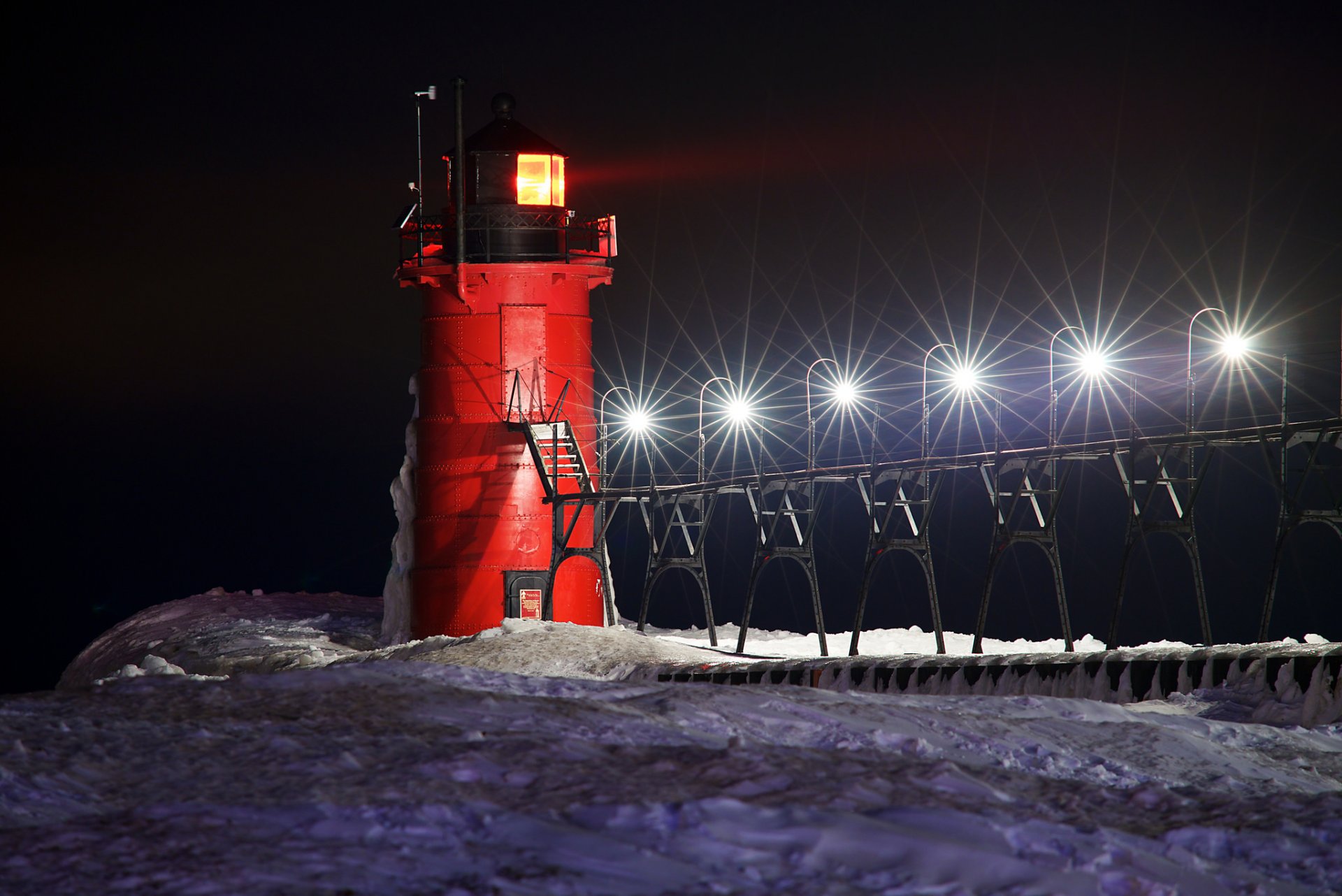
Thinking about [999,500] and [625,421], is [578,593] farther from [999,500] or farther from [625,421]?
[999,500]

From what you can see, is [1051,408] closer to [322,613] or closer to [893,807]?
[893,807]

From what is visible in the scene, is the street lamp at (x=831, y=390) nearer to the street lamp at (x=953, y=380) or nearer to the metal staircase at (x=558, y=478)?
the street lamp at (x=953, y=380)

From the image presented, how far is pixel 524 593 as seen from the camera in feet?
112

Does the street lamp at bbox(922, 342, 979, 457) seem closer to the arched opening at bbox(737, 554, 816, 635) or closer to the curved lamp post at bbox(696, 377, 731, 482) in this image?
the curved lamp post at bbox(696, 377, 731, 482)

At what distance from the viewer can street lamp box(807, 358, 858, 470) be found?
28516mm

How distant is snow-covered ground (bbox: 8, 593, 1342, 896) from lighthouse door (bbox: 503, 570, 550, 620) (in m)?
21.5

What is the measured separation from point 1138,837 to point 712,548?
54261mm

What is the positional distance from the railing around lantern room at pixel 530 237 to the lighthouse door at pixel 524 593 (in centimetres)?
728

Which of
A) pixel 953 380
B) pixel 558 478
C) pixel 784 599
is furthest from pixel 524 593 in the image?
pixel 784 599

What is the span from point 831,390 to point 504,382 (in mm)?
8510

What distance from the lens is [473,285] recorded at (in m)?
34.0

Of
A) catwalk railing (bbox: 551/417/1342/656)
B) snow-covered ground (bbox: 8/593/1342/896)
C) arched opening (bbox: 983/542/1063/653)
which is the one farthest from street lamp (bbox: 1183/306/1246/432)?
arched opening (bbox: 983/542/1063/653)

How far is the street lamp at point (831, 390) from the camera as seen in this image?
28516 millimetres

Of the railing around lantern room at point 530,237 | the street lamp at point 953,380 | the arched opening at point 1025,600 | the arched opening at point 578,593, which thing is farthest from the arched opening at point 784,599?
the street lamp at point 953,380
